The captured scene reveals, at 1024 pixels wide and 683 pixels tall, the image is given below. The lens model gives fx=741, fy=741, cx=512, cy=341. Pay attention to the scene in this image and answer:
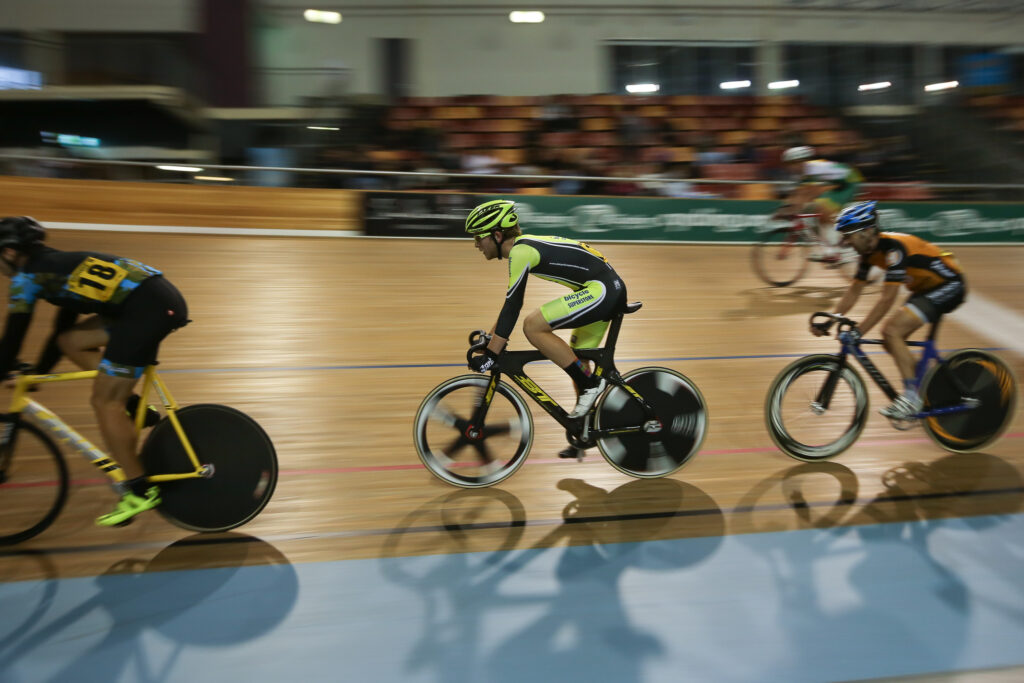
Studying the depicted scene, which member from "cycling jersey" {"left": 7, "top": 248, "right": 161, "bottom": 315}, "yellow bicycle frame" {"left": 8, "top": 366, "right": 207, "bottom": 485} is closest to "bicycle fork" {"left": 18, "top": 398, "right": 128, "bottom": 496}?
"yellow bicycle frame" {"left": 8, "top": 366, "right": 207, "bottom": 485}

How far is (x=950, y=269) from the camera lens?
3.77 metres

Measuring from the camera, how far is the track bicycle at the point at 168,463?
2783mm

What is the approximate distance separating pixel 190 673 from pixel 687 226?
8.40 m

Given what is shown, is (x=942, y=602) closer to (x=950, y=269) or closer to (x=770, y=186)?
(x=950, y=269)

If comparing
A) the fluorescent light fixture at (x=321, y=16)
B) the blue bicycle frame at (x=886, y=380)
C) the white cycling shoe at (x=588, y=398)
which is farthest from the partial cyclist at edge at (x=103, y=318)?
the fluorescent light fixture at (x=321, y=16)

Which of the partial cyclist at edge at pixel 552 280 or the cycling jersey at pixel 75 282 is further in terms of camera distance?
the partial cyclist at edge at pixel 552 280

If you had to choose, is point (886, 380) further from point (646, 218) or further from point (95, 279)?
point (646, 218)

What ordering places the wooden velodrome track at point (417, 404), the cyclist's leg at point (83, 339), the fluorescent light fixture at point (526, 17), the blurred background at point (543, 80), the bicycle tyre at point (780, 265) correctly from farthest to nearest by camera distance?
the fluorescent light fixture at point (526, 17), the blurred background at point (543, 80), the bicycle tyre at point (780, 265), the wooden velodrome track at point (417, 404), the cyclist's leg at point (83, 339)

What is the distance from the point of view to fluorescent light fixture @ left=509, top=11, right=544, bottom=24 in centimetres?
1400

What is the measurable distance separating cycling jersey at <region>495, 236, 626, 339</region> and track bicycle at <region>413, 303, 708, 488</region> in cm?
12

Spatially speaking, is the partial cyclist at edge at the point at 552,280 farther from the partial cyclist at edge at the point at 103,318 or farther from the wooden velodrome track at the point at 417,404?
the partial cyclist at edge at the point at 103,318

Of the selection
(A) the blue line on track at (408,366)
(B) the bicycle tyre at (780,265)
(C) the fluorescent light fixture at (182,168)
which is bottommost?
(A) the blue line on track at (408,366)

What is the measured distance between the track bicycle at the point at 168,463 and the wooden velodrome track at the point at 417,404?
0.14m

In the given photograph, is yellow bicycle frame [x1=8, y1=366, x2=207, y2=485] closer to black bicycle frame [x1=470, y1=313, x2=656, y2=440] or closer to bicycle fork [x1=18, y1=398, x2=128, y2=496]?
bicycle fork [x1=18, y1=398, x2=128, y2=496]
